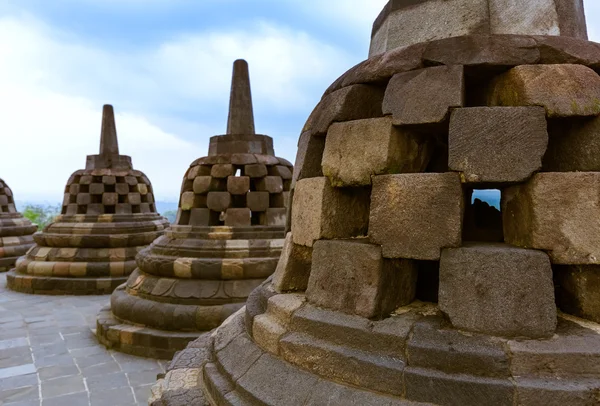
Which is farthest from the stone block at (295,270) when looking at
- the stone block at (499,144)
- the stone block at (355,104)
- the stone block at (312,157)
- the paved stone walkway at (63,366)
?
the paved stone walkway at (63,366)

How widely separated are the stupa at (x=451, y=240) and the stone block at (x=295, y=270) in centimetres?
11

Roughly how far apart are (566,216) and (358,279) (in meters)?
0.94

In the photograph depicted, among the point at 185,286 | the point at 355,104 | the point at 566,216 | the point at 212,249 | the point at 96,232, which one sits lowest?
the point at 185,286

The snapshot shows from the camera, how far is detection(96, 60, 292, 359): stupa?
203 inches

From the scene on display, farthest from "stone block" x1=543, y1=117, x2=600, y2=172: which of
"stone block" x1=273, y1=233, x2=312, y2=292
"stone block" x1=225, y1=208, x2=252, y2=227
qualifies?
"stone block" x1=225, y1=208, x2=252, y2=227

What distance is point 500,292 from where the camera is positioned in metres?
1.79

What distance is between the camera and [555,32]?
221 centimetres

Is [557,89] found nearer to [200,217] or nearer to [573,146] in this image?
[573,146]

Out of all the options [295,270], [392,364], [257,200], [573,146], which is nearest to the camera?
[392,364]

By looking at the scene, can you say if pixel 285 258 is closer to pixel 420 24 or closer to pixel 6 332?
pixel 420 24

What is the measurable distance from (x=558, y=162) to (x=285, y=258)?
1533 mm

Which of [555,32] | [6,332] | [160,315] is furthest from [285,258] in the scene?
[6,332]

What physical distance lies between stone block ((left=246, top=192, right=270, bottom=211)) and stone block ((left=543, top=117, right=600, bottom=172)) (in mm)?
4314

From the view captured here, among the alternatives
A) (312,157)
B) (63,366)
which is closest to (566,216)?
(312,157)
